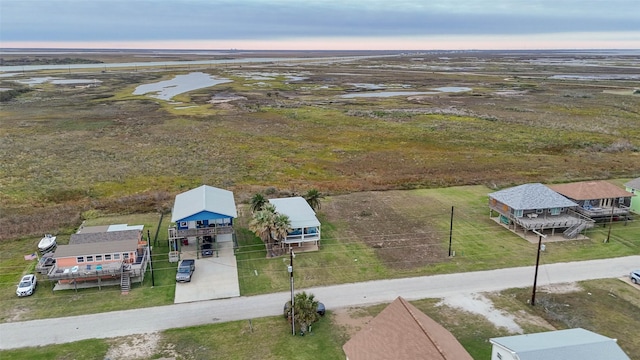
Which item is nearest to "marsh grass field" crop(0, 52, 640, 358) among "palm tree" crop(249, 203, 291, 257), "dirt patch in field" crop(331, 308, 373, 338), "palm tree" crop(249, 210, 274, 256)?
"dirt patch in field" crop(331, 308, 373, 338)

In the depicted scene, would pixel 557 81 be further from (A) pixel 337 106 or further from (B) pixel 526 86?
(A) pixel 337 106

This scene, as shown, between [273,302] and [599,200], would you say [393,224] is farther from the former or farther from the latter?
[599,200]

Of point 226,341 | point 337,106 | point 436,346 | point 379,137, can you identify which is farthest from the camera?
point 337,106

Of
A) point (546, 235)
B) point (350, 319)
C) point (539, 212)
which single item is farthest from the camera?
point (539, 212)

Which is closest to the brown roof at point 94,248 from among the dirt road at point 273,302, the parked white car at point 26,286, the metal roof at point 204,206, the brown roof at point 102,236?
the brown roof at point 102,236

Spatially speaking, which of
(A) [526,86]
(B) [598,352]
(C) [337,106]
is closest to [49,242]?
(B) [598,352]

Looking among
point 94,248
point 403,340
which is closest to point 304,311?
point 403,340
